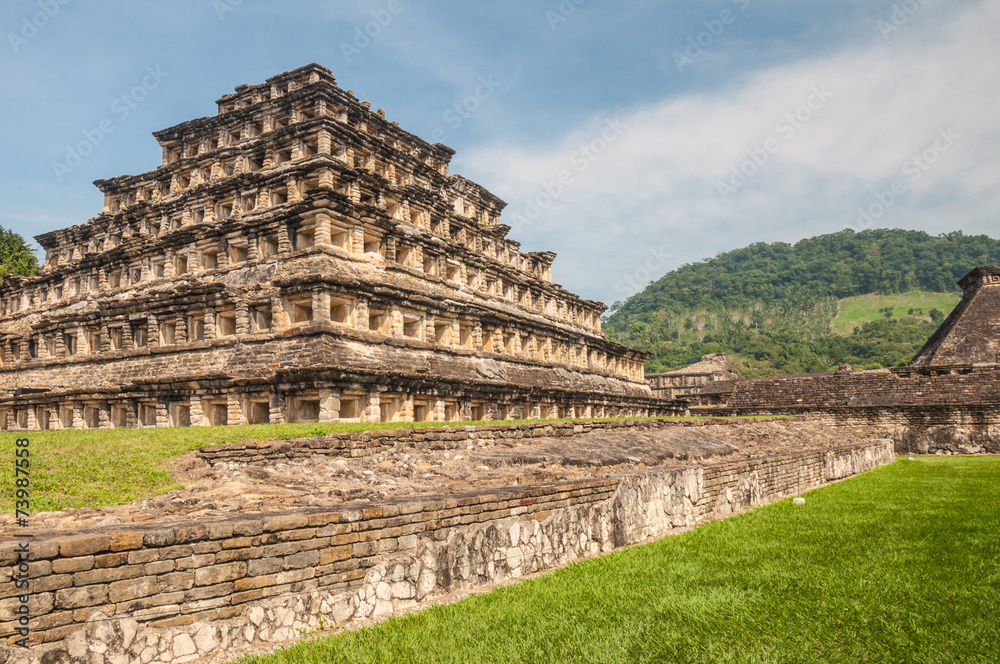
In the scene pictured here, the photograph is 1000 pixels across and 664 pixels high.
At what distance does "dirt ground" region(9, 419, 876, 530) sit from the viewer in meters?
7.54

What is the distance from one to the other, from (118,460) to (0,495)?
176 cm

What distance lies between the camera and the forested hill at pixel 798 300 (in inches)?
3999

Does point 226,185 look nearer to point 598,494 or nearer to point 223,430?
point 223,430

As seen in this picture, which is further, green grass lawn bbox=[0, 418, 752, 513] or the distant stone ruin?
the distant stone ruin

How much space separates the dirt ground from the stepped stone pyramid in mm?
35804

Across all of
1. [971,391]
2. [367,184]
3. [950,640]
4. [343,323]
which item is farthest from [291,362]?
[971,391]

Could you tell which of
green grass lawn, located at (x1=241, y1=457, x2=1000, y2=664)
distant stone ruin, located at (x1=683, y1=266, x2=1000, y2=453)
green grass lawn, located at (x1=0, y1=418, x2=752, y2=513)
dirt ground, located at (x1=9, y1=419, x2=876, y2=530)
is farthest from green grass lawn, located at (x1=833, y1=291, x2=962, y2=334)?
green grass lawn, located at (x1=0, y1=418, x2=752, y2=513)

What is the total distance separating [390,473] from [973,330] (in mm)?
49474

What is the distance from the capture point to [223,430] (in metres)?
14.1

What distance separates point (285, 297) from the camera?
74.2 feet

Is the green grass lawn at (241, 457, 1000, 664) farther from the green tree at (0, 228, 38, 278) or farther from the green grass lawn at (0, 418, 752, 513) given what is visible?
the green tree at (0, 228, 38, 278)

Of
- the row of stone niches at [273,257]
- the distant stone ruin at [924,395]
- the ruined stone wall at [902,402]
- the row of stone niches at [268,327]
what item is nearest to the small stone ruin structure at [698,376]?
the distant stone ruin at [924,395]

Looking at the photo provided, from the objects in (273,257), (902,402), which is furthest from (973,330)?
(273,257)

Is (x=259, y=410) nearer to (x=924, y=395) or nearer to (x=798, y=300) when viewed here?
(x=924, y=395)
